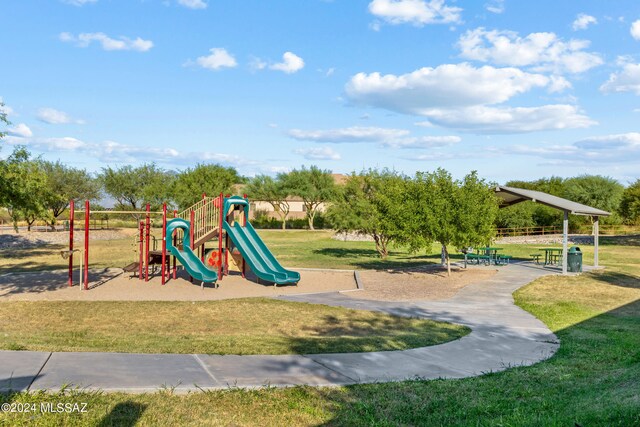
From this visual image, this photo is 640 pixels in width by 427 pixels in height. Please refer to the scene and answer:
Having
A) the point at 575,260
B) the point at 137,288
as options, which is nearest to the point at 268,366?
the point at 137,288

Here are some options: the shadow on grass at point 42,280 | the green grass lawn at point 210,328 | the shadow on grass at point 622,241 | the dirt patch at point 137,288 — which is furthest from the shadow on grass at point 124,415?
the shadow on grass at point 622,241

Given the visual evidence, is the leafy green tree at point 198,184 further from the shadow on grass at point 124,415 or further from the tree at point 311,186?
the shadow on grass at point 124,415

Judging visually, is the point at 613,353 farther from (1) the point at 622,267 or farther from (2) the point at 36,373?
(1) the point at 622,267

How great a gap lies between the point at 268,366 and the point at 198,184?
189ft

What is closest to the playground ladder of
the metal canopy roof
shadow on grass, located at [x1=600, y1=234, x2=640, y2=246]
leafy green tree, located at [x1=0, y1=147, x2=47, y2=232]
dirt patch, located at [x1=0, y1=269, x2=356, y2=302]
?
dirt patch, located at [x1=0, y1=269, x2=356, y2=302]

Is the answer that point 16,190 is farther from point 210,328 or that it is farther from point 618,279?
point 618,279

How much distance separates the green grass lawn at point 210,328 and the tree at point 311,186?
2091 inches

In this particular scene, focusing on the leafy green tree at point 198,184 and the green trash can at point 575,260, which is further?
the leafy green tree at point 198,184

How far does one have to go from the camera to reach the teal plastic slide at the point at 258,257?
17562 mm

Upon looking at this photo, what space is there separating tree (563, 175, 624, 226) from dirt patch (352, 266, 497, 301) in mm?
43208

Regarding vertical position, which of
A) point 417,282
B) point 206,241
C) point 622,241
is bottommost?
point 417,282

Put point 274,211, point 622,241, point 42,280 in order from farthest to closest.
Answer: point 274,211, point 622,241, point 42,280

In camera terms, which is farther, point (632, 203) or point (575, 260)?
point (632, 203)

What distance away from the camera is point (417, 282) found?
19266 mm
